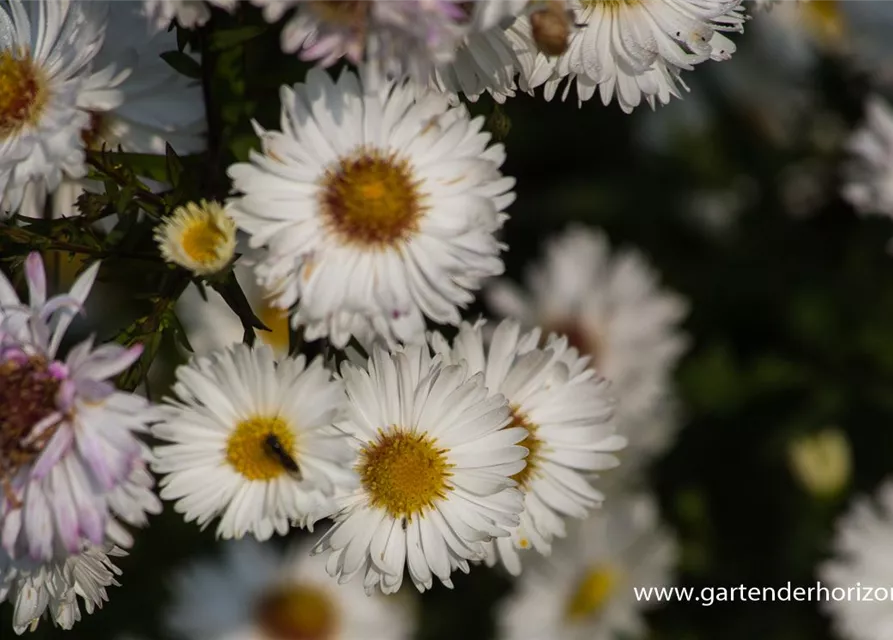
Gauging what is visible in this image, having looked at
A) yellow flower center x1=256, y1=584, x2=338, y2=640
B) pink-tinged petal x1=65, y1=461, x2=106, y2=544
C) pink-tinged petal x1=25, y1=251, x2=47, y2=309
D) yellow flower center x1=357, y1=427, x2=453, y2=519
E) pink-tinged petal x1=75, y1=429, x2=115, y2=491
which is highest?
pink-tinged petal x1=25, y1=251, x2=47, y2=309

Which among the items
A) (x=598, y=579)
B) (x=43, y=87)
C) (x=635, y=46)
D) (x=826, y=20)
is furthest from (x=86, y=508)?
(x=826, y=20)

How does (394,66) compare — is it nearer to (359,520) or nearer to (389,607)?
(359,520)

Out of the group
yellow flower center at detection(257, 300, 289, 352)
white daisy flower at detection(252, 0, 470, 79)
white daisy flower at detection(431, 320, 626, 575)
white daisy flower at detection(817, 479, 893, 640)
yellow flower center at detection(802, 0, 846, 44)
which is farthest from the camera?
yellow flower center at detection(802, 0, 846, 44)

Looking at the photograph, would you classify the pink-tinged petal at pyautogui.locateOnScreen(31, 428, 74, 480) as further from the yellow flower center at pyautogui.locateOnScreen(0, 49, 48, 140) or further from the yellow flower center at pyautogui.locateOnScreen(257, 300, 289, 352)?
the yellow flower center at pyautogui.locateOnScreen(257, 300, 289, 352)

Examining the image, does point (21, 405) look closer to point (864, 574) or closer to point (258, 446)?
point (258, 446)

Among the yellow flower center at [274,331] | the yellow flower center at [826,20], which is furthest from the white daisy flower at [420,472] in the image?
the yellow flower center at [826,20]

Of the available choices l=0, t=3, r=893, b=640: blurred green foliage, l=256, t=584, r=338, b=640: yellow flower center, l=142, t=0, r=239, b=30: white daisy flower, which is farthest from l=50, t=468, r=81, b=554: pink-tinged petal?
l=256, t=584, r=338, b=640: yellow flower center
